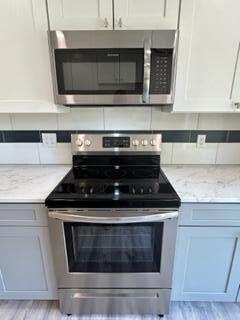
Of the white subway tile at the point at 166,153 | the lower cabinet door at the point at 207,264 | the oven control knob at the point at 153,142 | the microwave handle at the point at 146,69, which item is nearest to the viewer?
the microwave handle at the point at 146,69

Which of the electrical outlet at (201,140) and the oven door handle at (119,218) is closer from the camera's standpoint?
the oven door handle at (119,218)

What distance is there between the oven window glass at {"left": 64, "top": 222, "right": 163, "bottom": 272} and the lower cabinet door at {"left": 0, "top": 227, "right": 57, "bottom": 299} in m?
0.19

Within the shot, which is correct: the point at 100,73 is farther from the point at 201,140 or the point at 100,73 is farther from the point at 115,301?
the point at 115,301

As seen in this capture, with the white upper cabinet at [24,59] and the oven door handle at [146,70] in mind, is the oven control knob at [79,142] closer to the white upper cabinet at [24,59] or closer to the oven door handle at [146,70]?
the white upper cabinet at [24,59]

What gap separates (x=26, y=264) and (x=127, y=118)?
1.29 meters

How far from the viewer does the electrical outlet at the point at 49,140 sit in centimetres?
168

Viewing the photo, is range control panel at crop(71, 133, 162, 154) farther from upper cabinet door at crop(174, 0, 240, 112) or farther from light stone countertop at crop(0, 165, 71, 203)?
upper cabinet door at crop(174, 0, 240, 112)

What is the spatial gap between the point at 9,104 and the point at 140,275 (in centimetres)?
143

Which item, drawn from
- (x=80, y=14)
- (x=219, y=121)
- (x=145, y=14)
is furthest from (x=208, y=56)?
(x=80, y=14)

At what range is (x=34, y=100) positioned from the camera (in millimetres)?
1329

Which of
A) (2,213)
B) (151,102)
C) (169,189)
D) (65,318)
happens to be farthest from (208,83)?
(65,318)

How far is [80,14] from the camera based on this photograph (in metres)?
1.16

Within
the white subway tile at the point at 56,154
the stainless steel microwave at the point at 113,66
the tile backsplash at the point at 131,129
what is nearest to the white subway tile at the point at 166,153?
the tile backsplash at the point at 131,129

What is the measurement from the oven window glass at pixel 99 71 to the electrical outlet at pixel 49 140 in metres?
0.54
